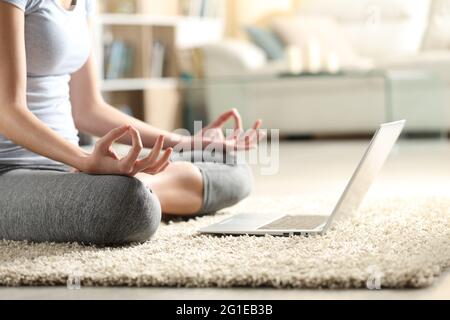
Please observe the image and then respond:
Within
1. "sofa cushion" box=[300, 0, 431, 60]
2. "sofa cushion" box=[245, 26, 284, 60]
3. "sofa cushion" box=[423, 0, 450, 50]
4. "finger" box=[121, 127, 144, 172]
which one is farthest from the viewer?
"sofa cushion" box=[300, 0, 431, 60]

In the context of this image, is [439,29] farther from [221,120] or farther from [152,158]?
[152,158]

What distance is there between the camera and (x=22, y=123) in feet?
5.57

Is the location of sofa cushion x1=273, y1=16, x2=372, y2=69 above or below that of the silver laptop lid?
above

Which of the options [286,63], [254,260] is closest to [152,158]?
[254,260]

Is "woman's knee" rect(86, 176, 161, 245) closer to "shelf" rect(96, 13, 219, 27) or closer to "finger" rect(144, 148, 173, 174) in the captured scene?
"finger" rect(144, 148, 173, 174)

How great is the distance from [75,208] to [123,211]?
0.08 m

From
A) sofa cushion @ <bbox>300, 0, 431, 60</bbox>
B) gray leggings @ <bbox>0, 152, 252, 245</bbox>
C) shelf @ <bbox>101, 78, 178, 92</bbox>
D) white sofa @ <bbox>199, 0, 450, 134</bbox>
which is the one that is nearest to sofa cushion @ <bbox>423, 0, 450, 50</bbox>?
white sofa @ <bbox>199, 0, 450, 134</bbox>

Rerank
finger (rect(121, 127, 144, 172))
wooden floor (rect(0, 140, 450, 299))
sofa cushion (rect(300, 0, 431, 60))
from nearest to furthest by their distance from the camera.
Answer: wooden floor (rect(0, 140, 450, 299)) < finger (rect(121, 127, 144, 172)) < sofa cushion (rect(300, 0, 431, 60))

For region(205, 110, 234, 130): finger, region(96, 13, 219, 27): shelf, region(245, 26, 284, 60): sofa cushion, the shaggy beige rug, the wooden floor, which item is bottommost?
the wooden floor

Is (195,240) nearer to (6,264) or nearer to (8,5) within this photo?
(6,264)

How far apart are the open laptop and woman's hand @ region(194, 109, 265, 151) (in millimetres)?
163

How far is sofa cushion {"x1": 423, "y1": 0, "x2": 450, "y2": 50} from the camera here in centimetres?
564

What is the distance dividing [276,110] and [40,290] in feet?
12.5
